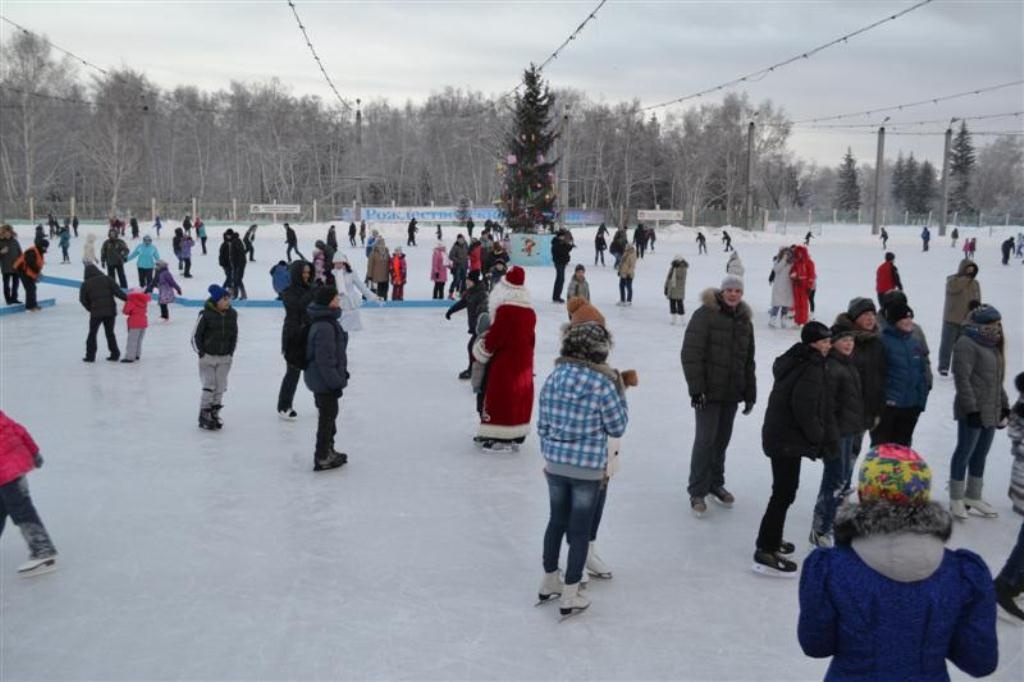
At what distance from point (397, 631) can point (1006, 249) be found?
3026 cm

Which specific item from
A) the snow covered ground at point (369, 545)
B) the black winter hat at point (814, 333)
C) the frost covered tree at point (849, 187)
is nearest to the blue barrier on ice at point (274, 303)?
the snow covered ground at point (369, 545)

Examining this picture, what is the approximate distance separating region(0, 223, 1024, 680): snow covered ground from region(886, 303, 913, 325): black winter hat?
1297mm

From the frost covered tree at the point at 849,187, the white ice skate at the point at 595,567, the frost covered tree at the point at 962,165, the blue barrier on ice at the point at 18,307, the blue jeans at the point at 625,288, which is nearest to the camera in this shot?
the white ice skate at the point at 595,567

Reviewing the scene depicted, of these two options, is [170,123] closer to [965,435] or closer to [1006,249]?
[1006,249]

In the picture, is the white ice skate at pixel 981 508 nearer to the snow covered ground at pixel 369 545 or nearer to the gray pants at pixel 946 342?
the snow covered ground at pixel 369 545

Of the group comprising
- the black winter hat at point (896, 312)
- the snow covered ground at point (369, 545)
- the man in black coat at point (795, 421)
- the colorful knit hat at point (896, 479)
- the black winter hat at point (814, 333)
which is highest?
the black winter hat at point (896, 312)

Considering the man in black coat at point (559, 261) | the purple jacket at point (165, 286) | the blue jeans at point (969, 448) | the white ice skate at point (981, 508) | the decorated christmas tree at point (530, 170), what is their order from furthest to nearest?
1. the decorated christmas tree at point (530, 170)
2. the man in black coat at point (559, 261)
3. the purple jacket at point (165, 286)
4. the white ice skate at point (981, 508)
5. the blue jeans at point (969, 448)

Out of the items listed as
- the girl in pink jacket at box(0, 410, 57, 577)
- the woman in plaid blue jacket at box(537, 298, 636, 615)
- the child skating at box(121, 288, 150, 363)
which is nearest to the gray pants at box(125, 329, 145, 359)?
the child skating at box(121, 288, 150, 363)

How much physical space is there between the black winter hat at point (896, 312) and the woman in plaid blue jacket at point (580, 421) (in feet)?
6.98

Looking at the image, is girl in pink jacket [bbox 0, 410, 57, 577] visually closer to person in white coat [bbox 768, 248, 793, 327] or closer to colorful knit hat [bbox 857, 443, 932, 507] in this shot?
colorful knit hat [bbox 857, 443, 932, 507]

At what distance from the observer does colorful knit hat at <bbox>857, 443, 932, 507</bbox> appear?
1859 millimetres

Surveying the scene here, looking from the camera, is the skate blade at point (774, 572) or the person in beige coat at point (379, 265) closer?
the skate blade at point (774, 572)

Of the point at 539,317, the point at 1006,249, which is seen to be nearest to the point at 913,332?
the point at 539,317

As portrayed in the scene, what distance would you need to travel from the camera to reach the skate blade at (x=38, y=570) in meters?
4.14
